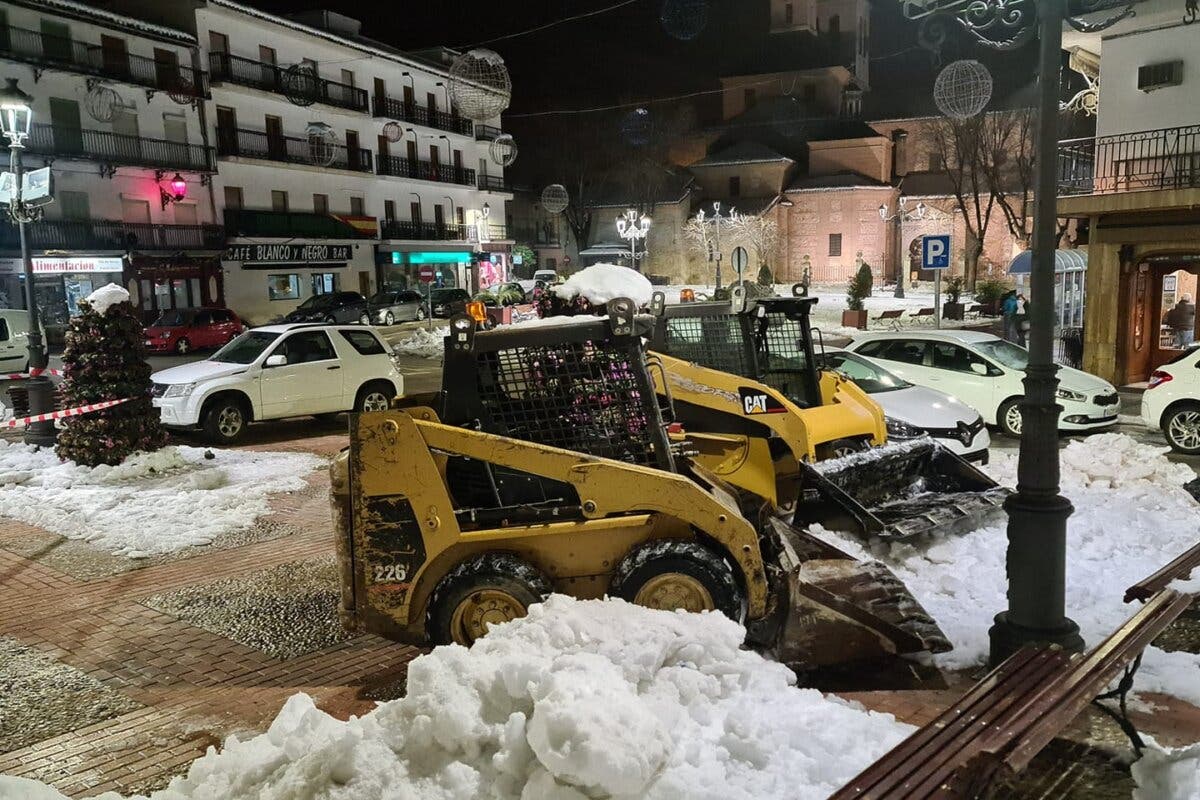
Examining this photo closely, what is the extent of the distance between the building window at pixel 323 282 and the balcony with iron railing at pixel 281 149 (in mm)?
5367

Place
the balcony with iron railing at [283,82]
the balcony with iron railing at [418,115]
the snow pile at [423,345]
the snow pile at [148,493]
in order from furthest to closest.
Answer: the balcony with iron railing at [418,115]
the balcony with iron railing at [283,82]
the snow pile at [423,345]
the snow pile at [148,493]

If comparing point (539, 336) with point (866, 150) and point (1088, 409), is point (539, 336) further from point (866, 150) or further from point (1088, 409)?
point (866, 150)

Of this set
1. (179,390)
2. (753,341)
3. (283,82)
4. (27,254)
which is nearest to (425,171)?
(283,82)

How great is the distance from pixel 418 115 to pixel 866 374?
4648cm

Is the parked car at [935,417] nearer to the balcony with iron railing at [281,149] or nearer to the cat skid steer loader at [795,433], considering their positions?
the cat skid steer loader at [795,433]

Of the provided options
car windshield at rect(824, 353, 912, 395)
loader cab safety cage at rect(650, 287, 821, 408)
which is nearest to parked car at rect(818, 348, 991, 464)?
car windshield at rect(824, 353, 912, 395)

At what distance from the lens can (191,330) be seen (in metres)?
30.1

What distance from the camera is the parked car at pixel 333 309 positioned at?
37438 millimetres

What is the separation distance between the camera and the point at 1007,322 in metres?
24.5

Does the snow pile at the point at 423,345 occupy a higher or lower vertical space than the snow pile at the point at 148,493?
higher

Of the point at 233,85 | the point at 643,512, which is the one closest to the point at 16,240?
the point at 233,85

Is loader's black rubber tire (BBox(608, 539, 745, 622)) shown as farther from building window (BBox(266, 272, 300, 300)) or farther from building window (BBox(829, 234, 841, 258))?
building window (BBox(829, 234, 841, 258))

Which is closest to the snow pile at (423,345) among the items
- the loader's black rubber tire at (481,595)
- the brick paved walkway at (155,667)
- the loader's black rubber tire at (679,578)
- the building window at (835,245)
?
the brick paved walkway at (155,667)

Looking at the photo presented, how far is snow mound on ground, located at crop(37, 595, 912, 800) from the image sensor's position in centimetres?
362
